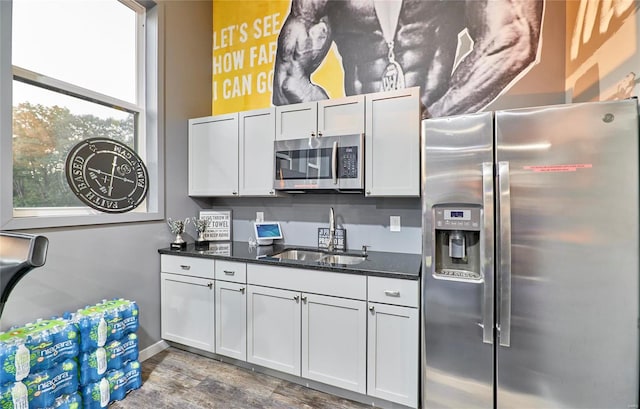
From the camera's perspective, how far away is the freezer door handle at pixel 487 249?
5.14ft

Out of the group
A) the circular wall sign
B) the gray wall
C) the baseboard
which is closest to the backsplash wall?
the gray wall

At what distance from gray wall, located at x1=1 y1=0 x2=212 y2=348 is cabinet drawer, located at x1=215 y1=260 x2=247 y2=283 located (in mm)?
704

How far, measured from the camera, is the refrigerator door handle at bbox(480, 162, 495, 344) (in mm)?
1565

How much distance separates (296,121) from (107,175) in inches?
60.3

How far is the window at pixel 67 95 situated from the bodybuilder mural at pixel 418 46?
126 centimetres

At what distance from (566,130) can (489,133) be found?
33 cm

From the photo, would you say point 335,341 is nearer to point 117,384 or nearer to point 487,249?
point 487,249

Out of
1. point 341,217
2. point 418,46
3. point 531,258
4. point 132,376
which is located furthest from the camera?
point 341,217

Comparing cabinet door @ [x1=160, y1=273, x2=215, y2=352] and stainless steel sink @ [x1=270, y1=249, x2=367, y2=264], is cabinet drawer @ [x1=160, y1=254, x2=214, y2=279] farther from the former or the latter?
stainless steel sink @ [x1=270, y1=249, x2=367, y2=264]

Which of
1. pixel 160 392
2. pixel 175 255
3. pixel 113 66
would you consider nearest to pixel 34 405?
pixel 160 392

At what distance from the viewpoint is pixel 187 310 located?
2.56 m

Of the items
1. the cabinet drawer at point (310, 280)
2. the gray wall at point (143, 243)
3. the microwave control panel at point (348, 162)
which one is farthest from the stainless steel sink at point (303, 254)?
the gray wall at point (143, 243)

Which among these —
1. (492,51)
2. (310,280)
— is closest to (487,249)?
(310,280)

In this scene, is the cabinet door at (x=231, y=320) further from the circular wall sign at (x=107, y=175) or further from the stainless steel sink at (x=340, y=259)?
the circular wall sign at (x=107, y=175)
